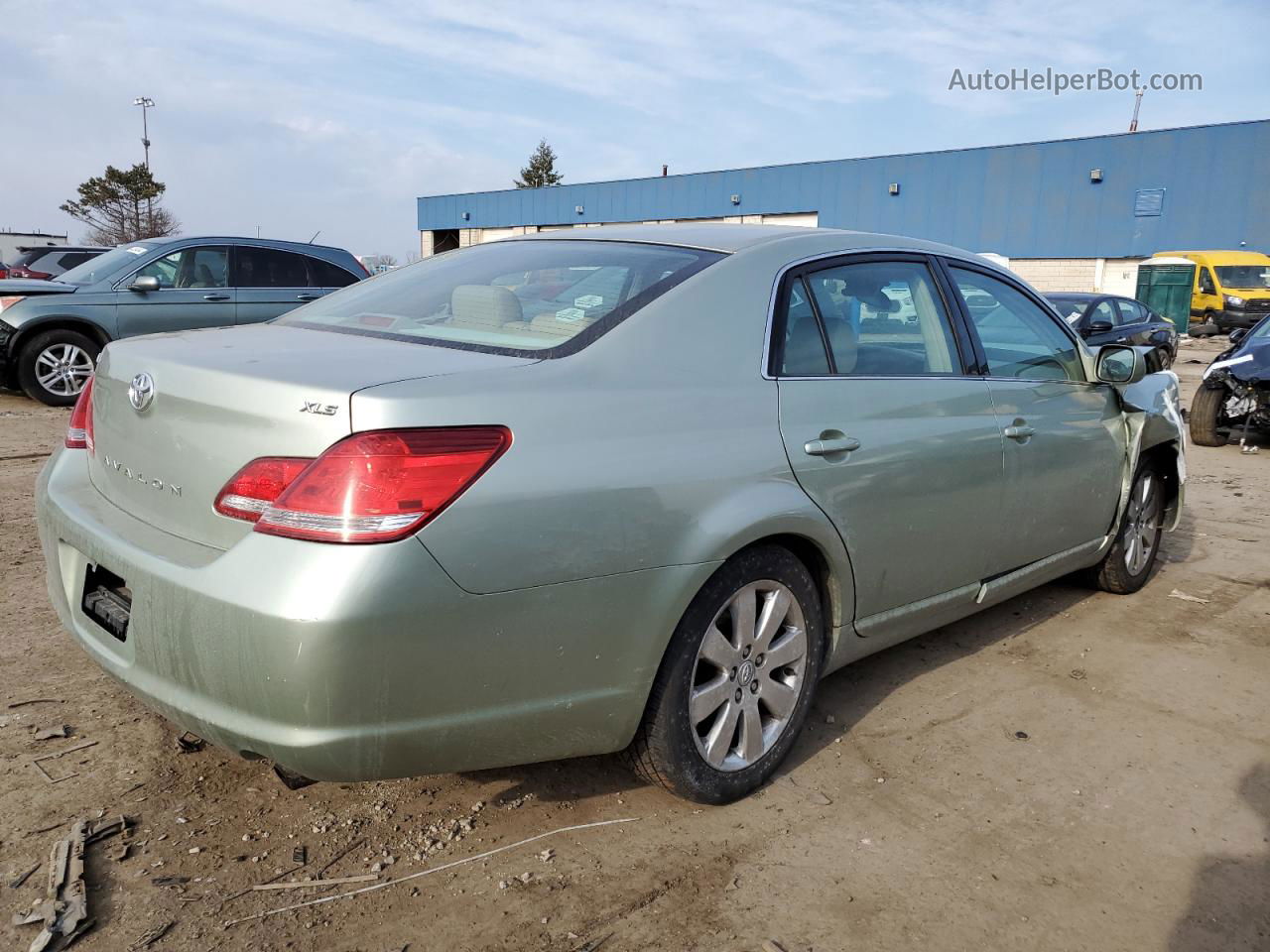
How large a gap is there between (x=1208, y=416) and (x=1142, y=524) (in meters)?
5.90

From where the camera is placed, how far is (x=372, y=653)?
77.5 inches

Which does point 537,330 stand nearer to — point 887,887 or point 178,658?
point 178,658

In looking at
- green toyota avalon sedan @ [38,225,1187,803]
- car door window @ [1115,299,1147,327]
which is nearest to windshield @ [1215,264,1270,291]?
car door window @ [1115,299,1147,327]

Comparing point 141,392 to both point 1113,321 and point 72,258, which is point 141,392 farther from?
point 1113,321

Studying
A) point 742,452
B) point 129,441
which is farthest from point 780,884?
point 129,441

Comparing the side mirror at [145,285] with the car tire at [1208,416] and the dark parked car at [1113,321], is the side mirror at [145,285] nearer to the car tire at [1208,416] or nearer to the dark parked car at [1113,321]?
the car tire at [1208,416]

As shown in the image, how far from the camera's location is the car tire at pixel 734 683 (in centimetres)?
251

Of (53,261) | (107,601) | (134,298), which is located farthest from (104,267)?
(107,601)

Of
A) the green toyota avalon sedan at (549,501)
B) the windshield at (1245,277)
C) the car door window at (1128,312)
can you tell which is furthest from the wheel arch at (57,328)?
the windshield at (1245,277)

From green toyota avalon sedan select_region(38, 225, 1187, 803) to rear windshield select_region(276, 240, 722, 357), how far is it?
1 cm

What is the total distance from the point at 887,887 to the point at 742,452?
3.62 ft

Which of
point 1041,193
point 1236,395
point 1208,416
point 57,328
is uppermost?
point 1041,193

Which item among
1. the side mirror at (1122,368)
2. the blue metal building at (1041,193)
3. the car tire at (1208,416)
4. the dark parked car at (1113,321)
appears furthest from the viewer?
the blue metal building at (1041,193)

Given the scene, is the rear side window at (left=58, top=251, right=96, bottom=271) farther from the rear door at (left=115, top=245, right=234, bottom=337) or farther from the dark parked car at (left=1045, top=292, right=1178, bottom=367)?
the dark parked car at (left=1045, top=292, right=1178, bottom=367)
